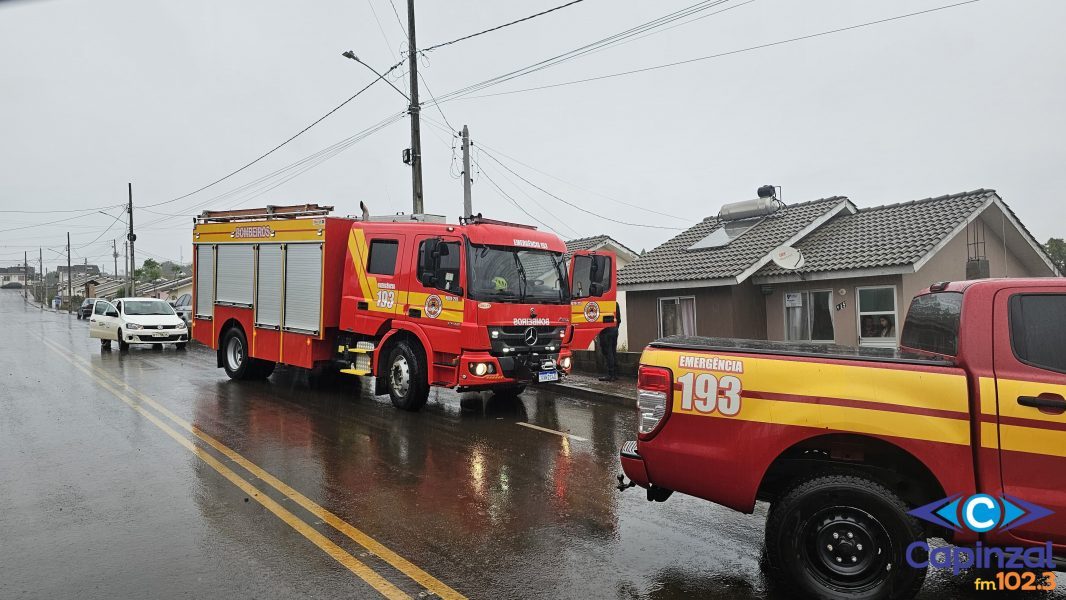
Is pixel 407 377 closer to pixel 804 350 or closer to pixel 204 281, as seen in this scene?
pixel 204 281

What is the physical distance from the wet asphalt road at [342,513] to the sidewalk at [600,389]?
5.56ft

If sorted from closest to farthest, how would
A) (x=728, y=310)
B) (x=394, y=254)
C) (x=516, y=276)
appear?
(x=516, y=276) → (x=394, y=254) → (x=728, y=310)

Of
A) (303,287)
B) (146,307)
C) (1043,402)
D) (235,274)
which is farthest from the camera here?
(146,307)

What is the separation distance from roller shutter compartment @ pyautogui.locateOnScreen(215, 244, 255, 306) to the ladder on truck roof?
57 cm

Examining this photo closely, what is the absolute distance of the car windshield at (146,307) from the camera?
20438 mm

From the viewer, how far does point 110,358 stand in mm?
17625

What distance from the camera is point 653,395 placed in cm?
417

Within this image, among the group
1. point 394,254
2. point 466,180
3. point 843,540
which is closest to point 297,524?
point 843,540

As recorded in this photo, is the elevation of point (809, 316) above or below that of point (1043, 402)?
above

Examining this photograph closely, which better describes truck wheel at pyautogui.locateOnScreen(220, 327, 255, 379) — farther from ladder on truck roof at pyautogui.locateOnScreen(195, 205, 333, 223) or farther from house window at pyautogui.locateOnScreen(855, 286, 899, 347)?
house window at pyautogui.locateOnScreen(855, 286, 899, 347)

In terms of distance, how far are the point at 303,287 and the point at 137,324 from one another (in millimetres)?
11282

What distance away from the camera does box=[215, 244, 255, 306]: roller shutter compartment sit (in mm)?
12844

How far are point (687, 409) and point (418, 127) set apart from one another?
15.6m

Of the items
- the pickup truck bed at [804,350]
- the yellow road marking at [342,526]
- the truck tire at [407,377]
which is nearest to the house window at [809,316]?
the yellow road marking at [342,526]
